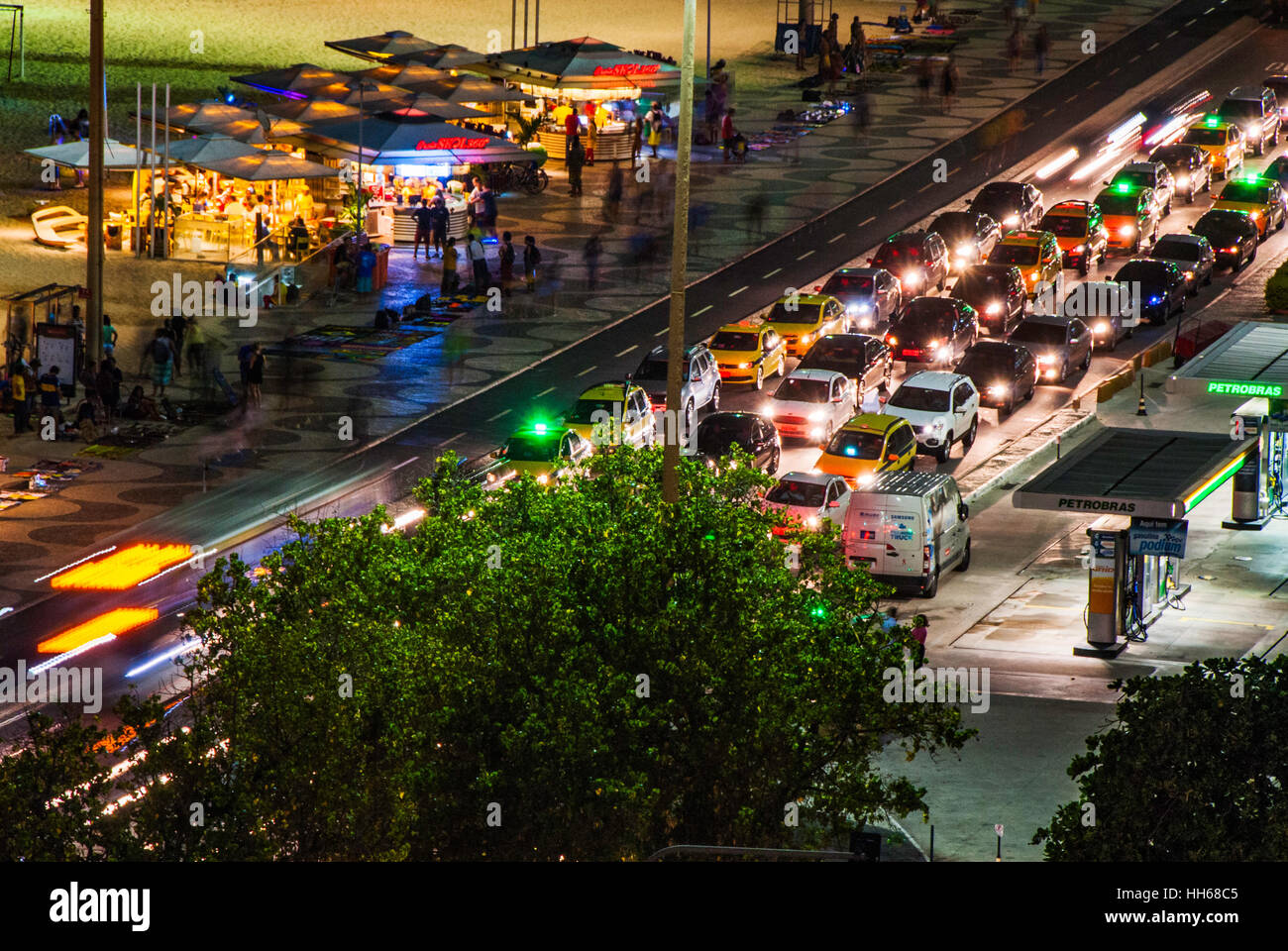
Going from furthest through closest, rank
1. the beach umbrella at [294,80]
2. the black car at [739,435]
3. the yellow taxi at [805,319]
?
the beach umbrella at [294,80] < the yellow taxi at [805,319] < the black car at [739,435]

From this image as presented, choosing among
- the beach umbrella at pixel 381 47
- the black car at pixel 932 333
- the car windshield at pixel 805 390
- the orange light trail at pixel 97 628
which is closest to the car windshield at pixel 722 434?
the car windshield at pixel 805 390

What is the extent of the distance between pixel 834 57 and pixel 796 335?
3344 centimetres

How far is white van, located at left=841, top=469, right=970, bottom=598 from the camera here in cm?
3641

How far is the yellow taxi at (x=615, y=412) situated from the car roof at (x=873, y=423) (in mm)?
4132

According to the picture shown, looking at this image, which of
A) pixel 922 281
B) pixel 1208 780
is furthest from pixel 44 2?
pixel 1208 780

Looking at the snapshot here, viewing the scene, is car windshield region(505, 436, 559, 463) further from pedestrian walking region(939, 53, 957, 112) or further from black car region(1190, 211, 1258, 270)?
pedestrian walking region(939, 53, 957, 112)

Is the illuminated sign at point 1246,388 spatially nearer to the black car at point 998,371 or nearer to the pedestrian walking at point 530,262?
the black car at point 998,371

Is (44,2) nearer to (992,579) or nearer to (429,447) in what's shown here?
(429,447)

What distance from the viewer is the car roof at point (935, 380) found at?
44969 mm

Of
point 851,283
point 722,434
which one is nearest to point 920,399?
point 722,434

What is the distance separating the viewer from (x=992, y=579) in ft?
126

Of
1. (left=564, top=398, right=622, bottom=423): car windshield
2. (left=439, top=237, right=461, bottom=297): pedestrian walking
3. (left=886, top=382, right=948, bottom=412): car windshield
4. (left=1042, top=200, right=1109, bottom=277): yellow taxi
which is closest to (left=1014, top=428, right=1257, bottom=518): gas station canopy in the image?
(left=886, top=382, right=948, bottom=412): car windshield

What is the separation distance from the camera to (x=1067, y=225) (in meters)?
59.2
